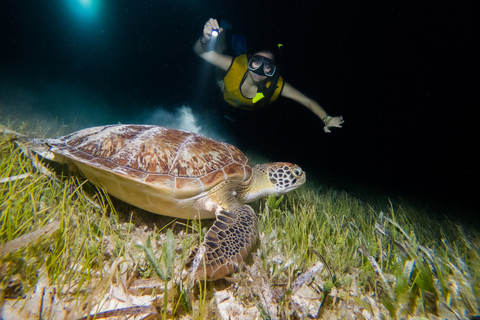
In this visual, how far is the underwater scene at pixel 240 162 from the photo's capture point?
949 mm

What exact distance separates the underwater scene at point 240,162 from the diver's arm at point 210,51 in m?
0.07

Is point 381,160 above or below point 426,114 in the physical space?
below

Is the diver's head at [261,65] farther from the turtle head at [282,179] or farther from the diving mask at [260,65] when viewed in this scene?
the turtle head at [282,179]

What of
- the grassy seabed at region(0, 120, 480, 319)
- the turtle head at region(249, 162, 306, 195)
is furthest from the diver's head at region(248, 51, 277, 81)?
the grassy seabed at region(0, 120, 480, 319)

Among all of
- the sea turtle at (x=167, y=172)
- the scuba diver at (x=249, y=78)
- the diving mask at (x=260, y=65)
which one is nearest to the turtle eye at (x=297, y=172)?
the sea turtle at (x=167, y=172)

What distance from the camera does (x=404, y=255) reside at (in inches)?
50.3

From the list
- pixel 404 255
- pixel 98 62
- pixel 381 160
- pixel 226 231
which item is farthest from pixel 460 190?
pixel 98 62

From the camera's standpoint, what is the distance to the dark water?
53.4ft

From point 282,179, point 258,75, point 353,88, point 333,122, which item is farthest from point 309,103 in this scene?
point 353,88

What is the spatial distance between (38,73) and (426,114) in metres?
67.2

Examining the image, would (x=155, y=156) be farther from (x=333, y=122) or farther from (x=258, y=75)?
(x=258, y=75)

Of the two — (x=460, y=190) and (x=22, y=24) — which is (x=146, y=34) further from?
(x=460, y=190)

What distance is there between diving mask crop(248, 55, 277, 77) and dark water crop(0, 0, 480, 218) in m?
5.80

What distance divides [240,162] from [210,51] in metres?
5.75
